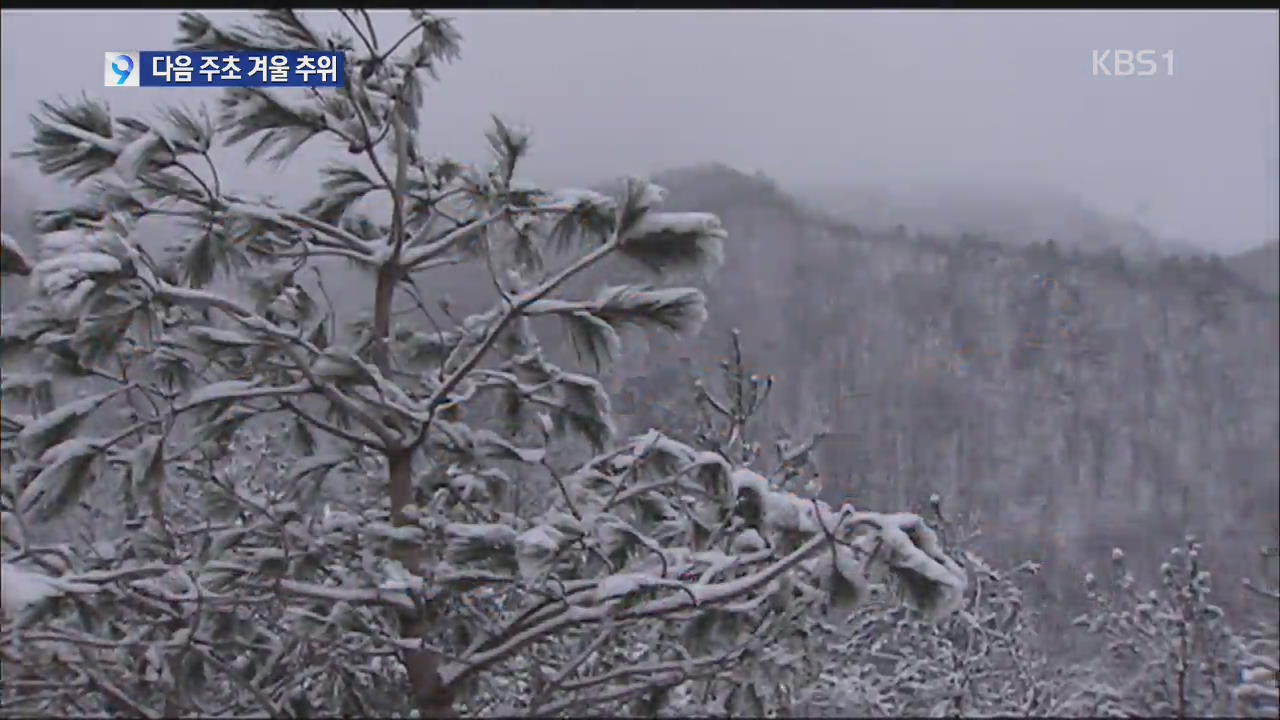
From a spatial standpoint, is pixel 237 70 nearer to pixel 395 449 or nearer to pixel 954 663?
pixel 395 449

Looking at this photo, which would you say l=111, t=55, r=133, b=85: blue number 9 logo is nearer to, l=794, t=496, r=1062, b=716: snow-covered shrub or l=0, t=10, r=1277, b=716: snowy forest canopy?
l=0, t=10, r=1277, b=716: snowy forest canopy

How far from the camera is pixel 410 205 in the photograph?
5.02 meters

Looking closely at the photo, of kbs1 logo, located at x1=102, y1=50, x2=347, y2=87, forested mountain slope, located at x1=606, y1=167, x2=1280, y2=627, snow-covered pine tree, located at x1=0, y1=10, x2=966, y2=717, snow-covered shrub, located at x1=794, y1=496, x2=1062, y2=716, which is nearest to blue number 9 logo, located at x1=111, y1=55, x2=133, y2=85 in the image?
kbs1 logo, located at x1=102, y1=50, x2=347, y2=87

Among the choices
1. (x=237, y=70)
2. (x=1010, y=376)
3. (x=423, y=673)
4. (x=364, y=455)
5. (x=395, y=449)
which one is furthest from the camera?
(x=1010, y=376)

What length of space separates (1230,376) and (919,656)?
415 inches

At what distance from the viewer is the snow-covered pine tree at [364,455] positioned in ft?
11.7

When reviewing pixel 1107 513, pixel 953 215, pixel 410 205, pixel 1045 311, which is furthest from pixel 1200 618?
pixel 410 205

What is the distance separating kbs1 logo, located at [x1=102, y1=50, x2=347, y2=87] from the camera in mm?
4121

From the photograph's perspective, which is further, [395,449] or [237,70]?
[395,449]

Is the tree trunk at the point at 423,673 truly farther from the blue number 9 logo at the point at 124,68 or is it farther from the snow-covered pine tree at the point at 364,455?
the blue number 9 logo at the point at 124,68

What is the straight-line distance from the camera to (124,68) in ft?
14.6

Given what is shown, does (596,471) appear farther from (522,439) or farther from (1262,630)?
(1262,630)

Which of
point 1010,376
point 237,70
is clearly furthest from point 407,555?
point 1010,376

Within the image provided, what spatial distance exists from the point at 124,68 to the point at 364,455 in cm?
196
